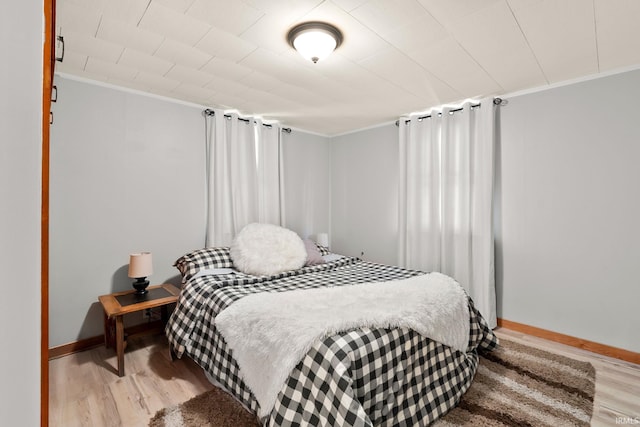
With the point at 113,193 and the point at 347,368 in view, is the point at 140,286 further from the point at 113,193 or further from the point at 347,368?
the point at 347,368

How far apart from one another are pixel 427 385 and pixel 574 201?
84.7 inches

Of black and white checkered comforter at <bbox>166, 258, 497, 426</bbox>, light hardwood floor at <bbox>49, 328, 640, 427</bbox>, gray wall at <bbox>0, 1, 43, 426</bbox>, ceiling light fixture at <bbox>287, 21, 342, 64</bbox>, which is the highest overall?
ceiling light fixture at <bbox>287, 21, 342, 64</bbox>

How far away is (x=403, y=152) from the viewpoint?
370 cm

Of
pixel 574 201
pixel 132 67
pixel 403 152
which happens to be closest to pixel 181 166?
pixel 132 67

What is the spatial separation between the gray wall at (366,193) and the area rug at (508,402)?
6.28 feet

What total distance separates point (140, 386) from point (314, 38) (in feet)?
8.44

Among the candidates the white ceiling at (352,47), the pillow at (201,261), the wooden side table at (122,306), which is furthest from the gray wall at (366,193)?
the wooden side table at (122,306)

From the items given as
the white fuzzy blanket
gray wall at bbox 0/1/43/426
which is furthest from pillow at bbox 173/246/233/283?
gray wall at bbox 0/1/43/426

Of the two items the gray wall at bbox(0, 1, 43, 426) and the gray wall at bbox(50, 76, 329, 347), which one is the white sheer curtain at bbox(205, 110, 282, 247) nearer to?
the gray wall at bbox(50, 76, 329, 347)

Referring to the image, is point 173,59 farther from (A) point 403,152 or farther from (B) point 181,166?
(A) point 403,152

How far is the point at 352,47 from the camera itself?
205 centimetres

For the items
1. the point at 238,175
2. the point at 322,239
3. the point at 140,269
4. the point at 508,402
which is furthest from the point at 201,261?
the point at 508,402

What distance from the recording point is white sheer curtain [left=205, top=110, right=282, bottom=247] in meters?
3.29

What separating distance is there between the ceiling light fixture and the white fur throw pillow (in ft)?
5.74
